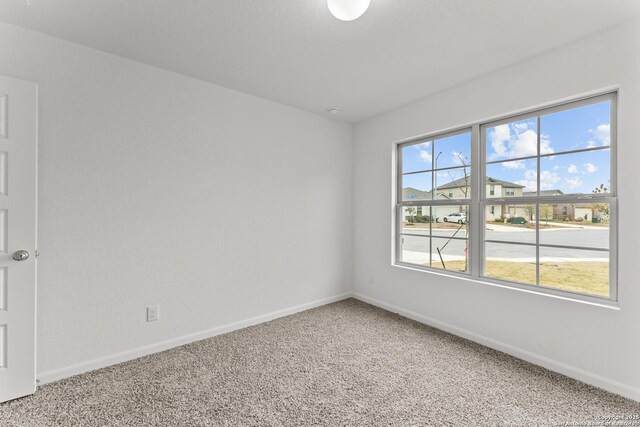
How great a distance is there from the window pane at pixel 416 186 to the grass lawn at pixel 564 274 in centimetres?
103

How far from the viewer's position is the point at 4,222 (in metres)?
1.81

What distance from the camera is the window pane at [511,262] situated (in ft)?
8.00

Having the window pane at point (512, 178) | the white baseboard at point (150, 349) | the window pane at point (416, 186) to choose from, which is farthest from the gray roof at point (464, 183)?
the white baseboard at point (150, 349)

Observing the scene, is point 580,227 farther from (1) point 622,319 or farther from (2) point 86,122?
(2) point 86,122

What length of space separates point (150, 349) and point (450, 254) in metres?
2.96

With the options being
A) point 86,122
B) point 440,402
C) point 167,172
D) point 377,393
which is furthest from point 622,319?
point 86,122

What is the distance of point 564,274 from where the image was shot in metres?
2.26

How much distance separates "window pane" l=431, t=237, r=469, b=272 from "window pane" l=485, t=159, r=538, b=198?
58 cm

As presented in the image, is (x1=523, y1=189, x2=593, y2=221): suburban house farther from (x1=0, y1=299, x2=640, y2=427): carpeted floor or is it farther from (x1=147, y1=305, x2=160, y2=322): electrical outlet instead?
(x1=147, y1=305, x2=160, y2=322): electrical outlet

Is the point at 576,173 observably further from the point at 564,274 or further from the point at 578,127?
the point at 564,274

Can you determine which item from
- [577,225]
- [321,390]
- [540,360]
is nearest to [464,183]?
[577,225]

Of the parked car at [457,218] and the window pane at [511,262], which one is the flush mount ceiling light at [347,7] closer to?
the parked car at [457,218]

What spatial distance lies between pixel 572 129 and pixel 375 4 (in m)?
1.82

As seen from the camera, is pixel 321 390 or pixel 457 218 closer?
pixel 321 390
